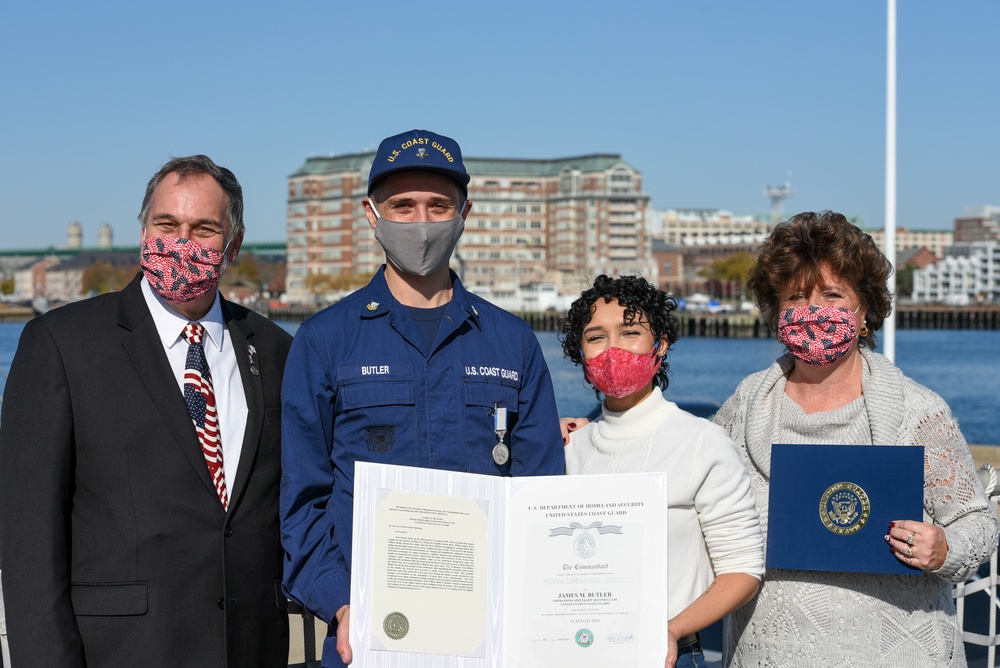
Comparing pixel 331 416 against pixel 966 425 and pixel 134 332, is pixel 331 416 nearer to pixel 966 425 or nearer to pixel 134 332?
pixel 134 332

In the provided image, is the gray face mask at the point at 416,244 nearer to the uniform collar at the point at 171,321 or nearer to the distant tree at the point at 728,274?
the uniform collar at the point at 171,321

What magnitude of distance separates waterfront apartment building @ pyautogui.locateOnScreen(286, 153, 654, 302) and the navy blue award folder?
122 m

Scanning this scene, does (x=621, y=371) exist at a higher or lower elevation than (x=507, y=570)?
higher

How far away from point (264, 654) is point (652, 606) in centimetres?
118

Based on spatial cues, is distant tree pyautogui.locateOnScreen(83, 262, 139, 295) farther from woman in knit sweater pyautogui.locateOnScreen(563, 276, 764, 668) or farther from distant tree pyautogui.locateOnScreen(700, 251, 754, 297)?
woman in knit sweater pyautogui.locateOnScreen(563, 276, 764, 668)

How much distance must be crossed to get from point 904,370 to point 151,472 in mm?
58929

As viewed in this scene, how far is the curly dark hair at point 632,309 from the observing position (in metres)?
3.09

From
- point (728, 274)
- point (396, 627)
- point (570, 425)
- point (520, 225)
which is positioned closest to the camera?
point (396, 627)

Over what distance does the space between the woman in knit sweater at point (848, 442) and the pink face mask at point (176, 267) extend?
1.68 metres

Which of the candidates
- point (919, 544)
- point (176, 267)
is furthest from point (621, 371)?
point (176, 267)

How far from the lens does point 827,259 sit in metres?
3.30

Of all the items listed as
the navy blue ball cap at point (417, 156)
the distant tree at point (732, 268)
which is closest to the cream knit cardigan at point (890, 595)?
the navy blue ball cap at point (417, 156)

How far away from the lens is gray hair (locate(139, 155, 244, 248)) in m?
3.18

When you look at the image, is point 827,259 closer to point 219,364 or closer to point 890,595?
point 890,595
